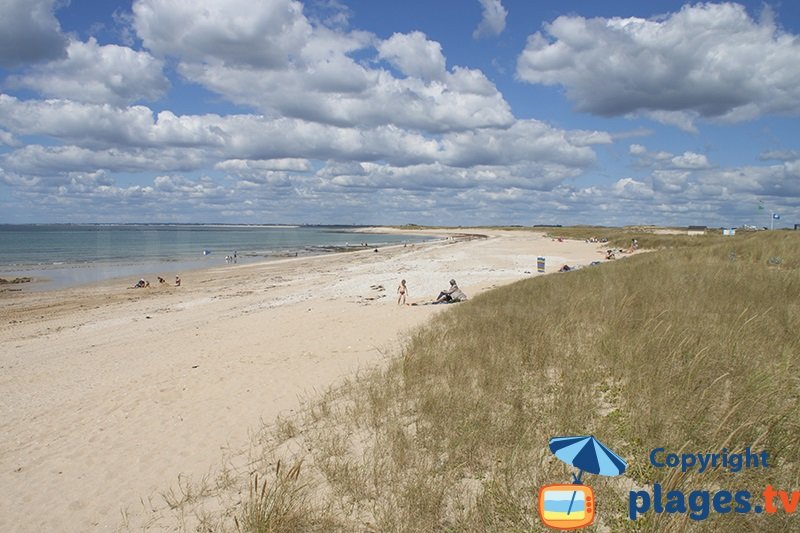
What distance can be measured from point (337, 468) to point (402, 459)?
70 centimetres

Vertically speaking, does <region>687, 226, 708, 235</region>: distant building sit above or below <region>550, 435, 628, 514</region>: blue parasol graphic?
above

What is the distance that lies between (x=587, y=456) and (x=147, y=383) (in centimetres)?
923

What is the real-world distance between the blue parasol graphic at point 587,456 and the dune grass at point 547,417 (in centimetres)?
88

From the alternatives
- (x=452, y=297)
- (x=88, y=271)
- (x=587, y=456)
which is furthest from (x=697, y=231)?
(x=587, y=456)

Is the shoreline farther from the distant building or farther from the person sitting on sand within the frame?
the distant building

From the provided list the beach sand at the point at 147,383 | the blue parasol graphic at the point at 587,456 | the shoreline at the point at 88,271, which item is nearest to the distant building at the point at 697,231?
the beach sand at the point at 147,383

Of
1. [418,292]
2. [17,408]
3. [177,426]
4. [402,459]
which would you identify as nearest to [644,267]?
[418,292]

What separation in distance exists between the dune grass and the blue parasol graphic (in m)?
0.88

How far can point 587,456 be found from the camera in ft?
9.07

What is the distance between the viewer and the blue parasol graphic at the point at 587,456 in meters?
2.64

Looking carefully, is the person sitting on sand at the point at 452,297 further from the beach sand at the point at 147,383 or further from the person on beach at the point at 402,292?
the beach sand at the point at 147,383

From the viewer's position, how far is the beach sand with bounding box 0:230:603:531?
5652 millimetres

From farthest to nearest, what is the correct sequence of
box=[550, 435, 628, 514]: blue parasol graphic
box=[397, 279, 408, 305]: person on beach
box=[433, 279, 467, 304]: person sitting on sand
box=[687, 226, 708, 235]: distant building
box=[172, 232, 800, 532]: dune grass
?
box=[687, 226, 708, 235]: distant building
box=[397, 279, 408, 305]: person on beach
box=[433, 279, 467, 304]: person sitting on sand
box=[172, 232, 800, 532]: dune grass
box=[550, 435, 628, 514]: blue parasol graphic

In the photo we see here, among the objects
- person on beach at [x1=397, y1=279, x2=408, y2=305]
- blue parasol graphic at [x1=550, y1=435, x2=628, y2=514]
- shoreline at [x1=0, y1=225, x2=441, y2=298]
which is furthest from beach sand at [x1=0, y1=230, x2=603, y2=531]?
shoreline at [x1=0, y1=225, x2=441, y2=298]
